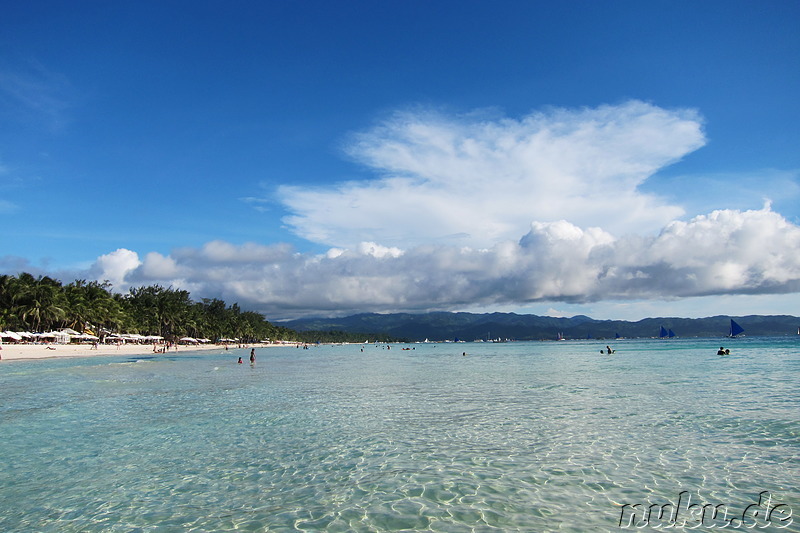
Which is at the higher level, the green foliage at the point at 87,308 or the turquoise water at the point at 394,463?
the green foliage at the point at 87,308

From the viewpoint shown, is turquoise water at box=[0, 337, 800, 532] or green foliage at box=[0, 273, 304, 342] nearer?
turquoise water at box=[0, 337, 800, 532]

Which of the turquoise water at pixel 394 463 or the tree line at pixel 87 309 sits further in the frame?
the tree line at pixel 87 309

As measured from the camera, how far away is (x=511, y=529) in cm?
828

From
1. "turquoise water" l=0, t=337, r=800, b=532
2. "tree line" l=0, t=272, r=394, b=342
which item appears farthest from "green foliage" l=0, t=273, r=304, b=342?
"turquoise water" l=0, t=337, r=800, b=532

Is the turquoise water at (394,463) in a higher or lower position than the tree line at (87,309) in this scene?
lower

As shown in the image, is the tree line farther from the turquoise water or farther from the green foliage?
the turquoise water

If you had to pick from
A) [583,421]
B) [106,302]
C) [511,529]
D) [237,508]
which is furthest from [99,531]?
[106,302]

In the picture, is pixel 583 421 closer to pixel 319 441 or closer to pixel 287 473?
pixel 319 441

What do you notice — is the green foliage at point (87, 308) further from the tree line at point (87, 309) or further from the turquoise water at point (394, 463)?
the turquoise water at point (394, 463)

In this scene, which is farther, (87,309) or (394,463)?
(87,309)

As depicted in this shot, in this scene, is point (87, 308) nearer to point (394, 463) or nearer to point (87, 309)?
point (87, 309)

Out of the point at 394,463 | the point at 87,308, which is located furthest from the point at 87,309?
the point at 394,463

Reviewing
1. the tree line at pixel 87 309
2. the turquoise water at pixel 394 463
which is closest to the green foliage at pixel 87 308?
the tree line at pixel 87 309

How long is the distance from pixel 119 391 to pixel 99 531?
79.2ft
